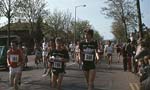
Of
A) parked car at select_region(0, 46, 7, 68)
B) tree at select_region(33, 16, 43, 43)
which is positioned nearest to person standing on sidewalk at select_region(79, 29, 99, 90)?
parked car at select_region(0, 46, 7, 68)

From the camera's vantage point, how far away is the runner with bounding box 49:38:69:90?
12.5 m

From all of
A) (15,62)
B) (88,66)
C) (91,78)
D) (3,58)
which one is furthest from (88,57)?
(3,58)

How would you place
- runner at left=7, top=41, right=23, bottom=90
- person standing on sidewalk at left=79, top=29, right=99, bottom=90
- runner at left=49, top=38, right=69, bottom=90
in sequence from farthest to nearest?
runner at left=7, top=41, right=23, bottom=90 → runner at left=49, top=38, right=69, bottom=90 → person standing on sidewalk at left=79, top=29, right=99, bottom=90

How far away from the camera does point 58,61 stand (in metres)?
12.6

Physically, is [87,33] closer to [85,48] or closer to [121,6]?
[85,48]

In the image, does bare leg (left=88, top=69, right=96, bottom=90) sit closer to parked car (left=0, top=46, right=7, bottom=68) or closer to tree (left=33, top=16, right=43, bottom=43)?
parked car (left=0, top=46, right=7, bottom=68)

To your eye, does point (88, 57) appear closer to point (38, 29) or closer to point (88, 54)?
point (88, 54)

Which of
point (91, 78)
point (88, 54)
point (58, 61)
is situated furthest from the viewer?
point (58, 61)

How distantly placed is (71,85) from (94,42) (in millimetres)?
5726

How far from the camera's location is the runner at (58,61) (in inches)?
492

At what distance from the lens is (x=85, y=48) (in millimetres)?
12406

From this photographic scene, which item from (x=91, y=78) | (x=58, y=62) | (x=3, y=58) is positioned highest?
(x=58, y=62)

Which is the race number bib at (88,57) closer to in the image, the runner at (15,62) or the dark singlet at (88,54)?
the dark singlet at (88,54)

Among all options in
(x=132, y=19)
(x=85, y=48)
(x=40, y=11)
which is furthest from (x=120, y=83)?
(x=40, y=11)
